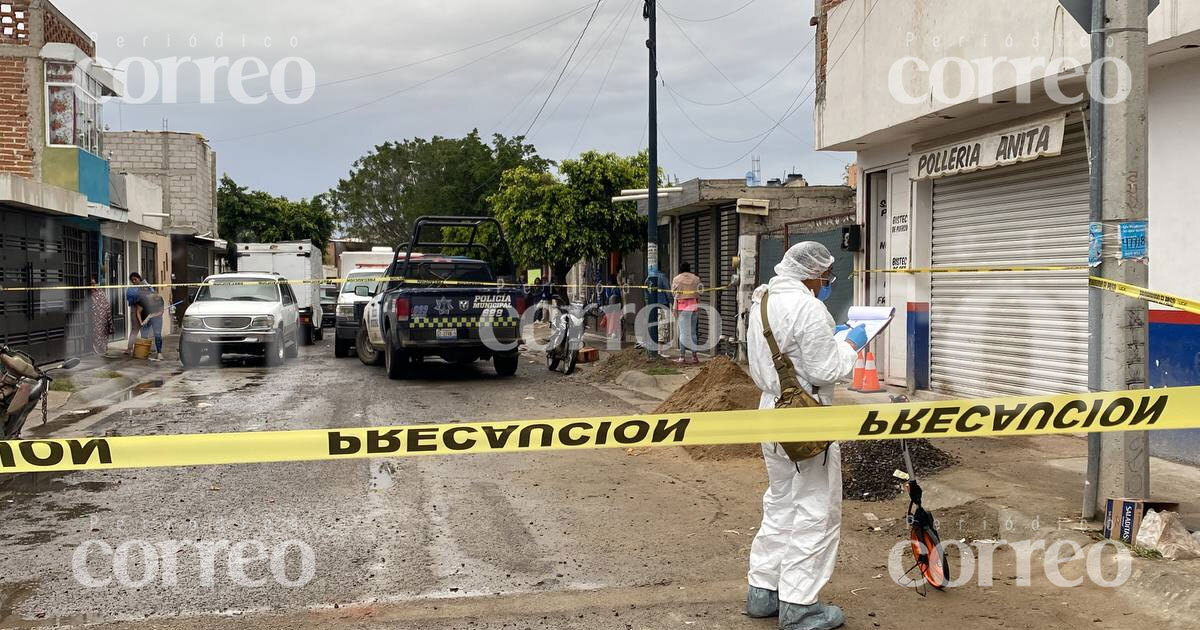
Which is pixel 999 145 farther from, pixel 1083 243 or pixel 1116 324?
pixel 1116 324

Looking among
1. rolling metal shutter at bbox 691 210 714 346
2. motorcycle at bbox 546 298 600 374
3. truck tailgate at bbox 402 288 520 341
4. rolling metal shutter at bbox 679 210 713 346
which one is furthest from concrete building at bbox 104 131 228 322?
truck tailgate at bbox 402 288 520 341

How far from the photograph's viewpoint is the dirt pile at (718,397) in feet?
27.5

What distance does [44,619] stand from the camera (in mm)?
4500

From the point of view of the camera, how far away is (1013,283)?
33.7 feet

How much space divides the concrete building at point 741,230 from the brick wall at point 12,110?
13137 mm

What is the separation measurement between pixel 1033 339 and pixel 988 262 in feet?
3.89

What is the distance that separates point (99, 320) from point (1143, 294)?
21035 mm

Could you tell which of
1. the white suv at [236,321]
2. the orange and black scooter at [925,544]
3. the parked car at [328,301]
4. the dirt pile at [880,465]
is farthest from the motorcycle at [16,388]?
the parked car at [328,301]

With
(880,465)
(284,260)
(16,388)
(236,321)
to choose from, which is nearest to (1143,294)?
(880,465)

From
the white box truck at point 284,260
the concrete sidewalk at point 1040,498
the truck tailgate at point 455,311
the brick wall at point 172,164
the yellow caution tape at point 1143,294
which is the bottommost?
the concrete sidewalk at point 1040,498

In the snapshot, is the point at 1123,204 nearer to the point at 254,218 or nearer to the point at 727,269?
the point at 727,269

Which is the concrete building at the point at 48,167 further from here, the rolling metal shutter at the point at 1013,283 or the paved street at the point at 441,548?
the rolling metal shutter at the point at 1013,283

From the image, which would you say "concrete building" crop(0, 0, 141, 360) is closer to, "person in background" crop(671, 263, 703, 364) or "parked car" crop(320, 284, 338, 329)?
"parked car" crop(320, 284, 338, 329)

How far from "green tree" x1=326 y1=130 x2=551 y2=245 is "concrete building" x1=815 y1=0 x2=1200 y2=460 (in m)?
35.3
